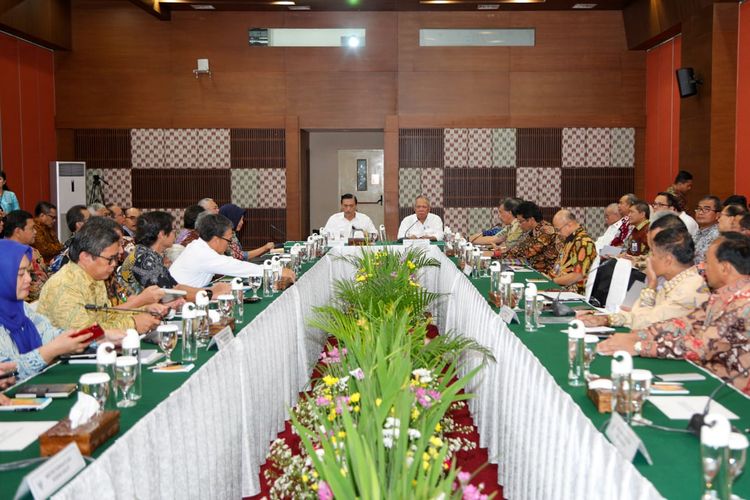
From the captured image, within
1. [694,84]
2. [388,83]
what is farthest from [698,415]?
[388,83]

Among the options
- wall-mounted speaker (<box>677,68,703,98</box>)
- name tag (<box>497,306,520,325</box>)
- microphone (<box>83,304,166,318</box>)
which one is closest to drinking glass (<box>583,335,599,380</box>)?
name tag (<box>497,306,520,325</box>)

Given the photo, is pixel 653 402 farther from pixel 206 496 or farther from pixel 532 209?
pixel 532 209

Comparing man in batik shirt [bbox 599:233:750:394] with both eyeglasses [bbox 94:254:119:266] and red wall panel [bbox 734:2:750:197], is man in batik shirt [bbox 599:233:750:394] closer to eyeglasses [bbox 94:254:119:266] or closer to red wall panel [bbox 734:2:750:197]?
eyeglasses [bbox 94:254:119:266]

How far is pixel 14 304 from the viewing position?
2959mm

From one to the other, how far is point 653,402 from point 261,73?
9511 millimetres

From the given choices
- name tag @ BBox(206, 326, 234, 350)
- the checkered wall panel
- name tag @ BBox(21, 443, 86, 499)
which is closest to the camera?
name tag @ BBox(21, 443, 86, 499)

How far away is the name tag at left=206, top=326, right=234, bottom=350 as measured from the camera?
10.3 feet

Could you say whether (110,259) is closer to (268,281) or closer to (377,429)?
(268,281)

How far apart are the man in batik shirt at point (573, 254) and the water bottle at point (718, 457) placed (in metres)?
3.82

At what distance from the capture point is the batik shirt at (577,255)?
561 centimetres

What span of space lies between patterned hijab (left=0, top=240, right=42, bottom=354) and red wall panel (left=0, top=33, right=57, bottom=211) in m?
7.56

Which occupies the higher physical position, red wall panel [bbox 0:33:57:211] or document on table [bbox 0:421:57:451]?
red wall panel [bbox 0:33:57:211]

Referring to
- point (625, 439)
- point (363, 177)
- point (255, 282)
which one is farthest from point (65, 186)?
point (625, 439)

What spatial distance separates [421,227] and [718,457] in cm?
741
